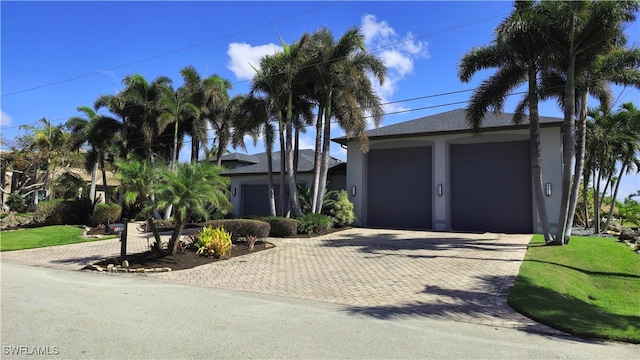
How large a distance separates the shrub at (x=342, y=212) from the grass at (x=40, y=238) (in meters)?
11.4

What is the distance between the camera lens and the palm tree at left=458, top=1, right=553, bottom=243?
14.1m

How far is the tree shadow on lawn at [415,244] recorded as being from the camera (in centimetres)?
1393

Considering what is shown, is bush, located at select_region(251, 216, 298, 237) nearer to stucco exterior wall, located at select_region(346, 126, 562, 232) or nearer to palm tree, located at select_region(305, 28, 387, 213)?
palm tree, located at select_region(305, 28, 387, 213)

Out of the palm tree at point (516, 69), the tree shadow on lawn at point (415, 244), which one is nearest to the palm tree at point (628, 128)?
the palm tree at point (516, 69)

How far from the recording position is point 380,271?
35.5 feet

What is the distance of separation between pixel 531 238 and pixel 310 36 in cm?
1345

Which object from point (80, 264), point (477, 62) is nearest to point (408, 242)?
point (477, 62)

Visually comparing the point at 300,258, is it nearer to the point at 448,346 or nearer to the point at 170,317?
the point at 170,317

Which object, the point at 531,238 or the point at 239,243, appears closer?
the point at 239,243

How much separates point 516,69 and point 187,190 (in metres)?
13.3

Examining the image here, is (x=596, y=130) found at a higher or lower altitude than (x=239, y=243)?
higher

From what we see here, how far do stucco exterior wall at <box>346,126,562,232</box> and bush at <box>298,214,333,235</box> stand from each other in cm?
437

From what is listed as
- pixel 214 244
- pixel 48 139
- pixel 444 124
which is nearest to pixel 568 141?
pixel 444 124

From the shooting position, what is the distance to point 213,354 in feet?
15.7
